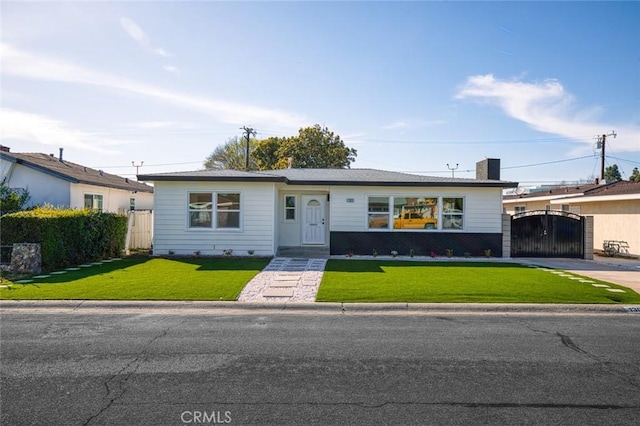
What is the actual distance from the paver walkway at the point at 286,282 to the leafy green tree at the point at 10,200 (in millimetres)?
10699

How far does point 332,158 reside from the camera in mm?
42312

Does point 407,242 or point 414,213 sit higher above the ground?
point 414,213

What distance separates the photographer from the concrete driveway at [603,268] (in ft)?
39.2

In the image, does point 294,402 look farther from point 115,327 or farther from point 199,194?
point 199,194

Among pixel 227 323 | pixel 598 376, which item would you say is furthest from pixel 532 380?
pixel 227 323

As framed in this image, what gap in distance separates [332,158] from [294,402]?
127 ft

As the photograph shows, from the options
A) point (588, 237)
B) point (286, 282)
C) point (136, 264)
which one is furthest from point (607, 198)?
point (136, 264)

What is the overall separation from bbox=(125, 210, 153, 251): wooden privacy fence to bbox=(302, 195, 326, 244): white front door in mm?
7147

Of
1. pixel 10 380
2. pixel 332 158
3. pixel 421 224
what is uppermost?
pixel 332 158

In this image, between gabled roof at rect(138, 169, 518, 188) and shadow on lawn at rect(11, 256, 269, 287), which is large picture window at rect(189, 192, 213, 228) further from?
shadow on lawn at rect(11, 256, 269, 287)

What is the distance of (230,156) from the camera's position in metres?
53.1

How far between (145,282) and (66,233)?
14.6 ft

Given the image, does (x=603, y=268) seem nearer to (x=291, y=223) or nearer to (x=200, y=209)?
(x=291, y=223)


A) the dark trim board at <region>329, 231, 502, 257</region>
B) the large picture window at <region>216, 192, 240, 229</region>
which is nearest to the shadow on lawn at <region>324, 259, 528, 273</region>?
the dark trim board at <region>329, 231, 502, 257</region>
